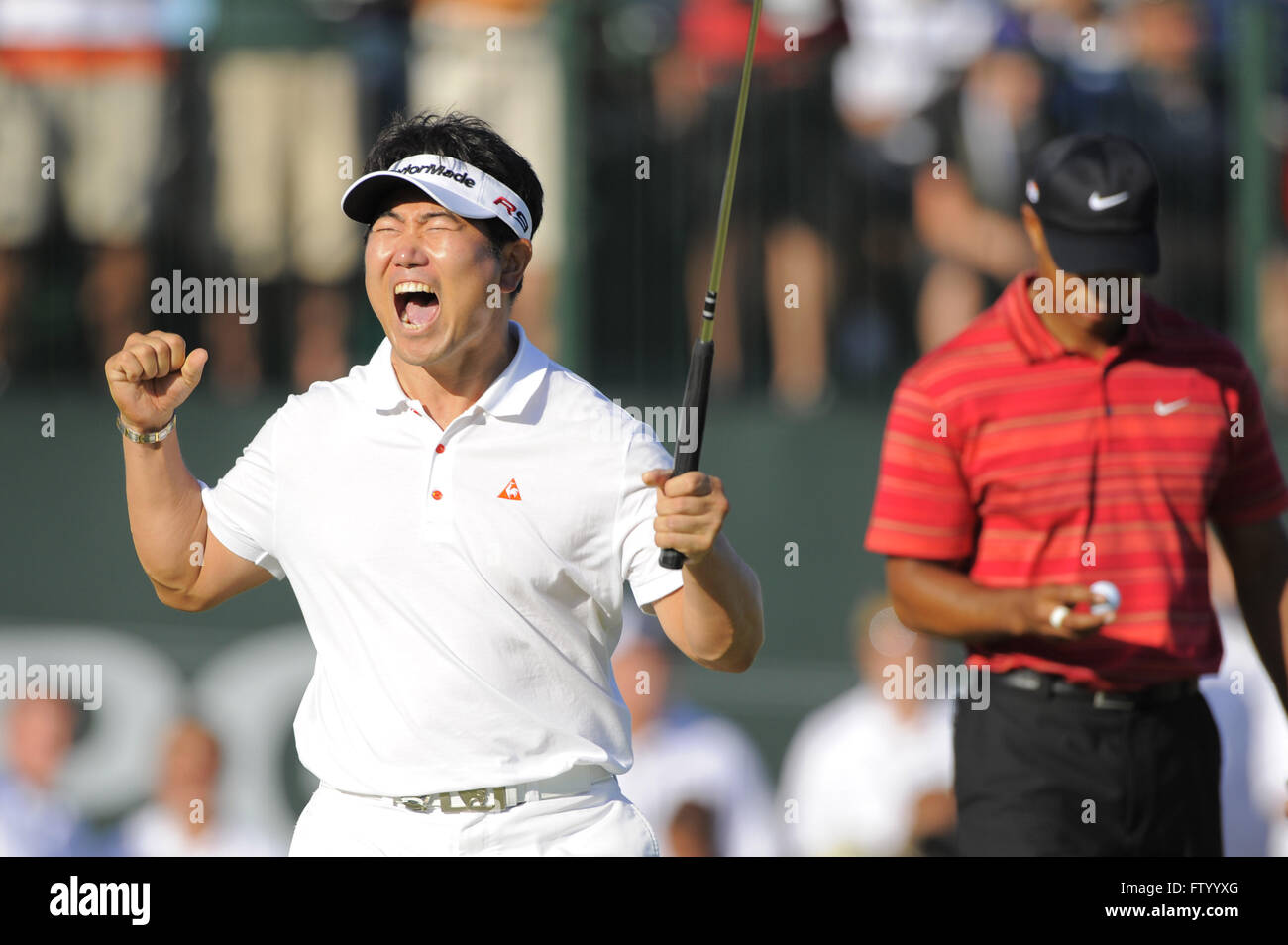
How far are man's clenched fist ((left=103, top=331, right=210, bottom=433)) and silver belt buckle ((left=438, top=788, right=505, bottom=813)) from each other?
1000mm

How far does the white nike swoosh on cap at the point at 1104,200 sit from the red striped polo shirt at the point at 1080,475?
0.31 meters

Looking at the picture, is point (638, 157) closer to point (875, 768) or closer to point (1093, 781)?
point (875, 768)

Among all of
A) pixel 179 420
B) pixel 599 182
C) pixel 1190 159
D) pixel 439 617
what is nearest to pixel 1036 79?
pixel 1190 159

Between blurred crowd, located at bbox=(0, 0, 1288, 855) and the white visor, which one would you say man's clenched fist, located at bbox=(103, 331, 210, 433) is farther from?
blurred crowd, located at bbox=(0, 0, 1288, 855)

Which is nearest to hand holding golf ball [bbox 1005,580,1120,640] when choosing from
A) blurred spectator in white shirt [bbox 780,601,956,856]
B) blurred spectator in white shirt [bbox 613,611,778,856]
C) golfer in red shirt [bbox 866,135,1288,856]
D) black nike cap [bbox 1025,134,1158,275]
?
golfer in red shirt [bbox 866,135,1288,856]

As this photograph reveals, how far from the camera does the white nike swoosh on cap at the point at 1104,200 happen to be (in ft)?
15.5

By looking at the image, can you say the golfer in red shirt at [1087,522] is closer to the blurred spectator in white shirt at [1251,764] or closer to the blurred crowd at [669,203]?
the blurred crowd at [669,203]

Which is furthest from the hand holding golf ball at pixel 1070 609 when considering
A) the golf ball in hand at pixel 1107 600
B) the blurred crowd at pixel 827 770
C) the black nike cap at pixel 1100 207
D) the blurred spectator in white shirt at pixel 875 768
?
the blurred spectator in white shirt at pixel 875 768

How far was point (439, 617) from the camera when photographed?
360 centimetres

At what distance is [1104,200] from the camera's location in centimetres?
472

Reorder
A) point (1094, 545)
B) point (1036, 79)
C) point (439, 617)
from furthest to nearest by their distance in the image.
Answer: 1. point (1036, 79)
2. point (1094, 545)
3. point (439, 617)

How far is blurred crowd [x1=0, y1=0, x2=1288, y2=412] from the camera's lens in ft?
24.2

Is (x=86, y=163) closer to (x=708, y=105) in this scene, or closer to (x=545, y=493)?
(x=708, y=105)

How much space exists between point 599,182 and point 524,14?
0.82 m
